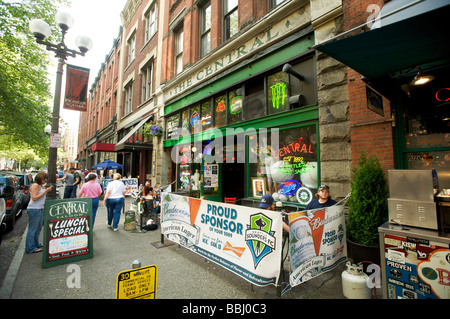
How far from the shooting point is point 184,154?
11227mm

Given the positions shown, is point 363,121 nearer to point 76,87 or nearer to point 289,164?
point 289,164

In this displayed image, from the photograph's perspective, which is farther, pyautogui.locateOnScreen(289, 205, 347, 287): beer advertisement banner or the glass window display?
the glass window display

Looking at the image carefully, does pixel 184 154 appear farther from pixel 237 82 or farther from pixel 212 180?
pixel 237 82

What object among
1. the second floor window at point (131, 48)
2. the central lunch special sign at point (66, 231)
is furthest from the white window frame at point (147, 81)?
the central lunch special sign at point (66, 231)

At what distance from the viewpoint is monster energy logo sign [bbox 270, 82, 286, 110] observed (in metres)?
6.42

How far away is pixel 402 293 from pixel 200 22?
12215 mm

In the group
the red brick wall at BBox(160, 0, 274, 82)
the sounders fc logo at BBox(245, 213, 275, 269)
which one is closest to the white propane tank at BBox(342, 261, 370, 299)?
the sounders fc logo at BBox(245, 213, 275, 269)

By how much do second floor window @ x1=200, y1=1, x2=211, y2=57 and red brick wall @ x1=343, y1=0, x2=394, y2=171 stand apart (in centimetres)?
681

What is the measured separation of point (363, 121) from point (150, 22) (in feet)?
56.2

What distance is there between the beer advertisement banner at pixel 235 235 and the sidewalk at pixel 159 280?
0.34 metres

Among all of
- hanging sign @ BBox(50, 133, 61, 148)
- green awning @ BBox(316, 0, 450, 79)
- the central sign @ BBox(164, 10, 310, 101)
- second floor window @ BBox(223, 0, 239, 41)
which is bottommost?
hanging sign @ BBox(50, 133, 61, 148)

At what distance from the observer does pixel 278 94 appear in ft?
21.6

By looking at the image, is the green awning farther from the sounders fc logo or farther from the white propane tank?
the white propane tank

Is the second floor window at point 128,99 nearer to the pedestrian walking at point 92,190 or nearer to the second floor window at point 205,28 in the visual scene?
the second floor window at point 205,28
